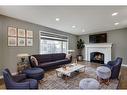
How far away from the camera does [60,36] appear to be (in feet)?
23.2

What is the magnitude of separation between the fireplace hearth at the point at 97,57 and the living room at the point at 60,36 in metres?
0.26

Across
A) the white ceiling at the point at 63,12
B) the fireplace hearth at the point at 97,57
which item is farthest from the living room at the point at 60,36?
A: the fireplace hearth at the point at 97,57

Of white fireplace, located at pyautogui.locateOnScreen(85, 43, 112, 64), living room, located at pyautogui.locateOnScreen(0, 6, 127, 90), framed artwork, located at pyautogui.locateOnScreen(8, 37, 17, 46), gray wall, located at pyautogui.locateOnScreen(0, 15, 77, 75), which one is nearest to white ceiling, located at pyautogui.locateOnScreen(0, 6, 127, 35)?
living room, located at pyautogui.locateOnScreen(0, 6, 127, 90)

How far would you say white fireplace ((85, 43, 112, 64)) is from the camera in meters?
7.16

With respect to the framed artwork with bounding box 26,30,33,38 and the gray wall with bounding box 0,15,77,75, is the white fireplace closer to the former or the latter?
the gray wall with bounding box 0,15,77,75

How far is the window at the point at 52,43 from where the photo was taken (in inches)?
229

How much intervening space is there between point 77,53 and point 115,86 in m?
6.04

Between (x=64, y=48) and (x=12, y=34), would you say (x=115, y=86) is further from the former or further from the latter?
(x=64, y=48)

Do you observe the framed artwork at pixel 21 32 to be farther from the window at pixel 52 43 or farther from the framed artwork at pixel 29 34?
the window at pixel 52 43

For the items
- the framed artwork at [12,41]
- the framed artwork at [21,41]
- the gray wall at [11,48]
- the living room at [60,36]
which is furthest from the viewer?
the framed artwork at [21,41]

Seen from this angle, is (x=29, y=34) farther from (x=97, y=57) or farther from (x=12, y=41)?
(x=97, y=57)

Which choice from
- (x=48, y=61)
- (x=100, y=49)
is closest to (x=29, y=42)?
(x=48, y=61)

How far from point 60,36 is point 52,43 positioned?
0.88 meters
